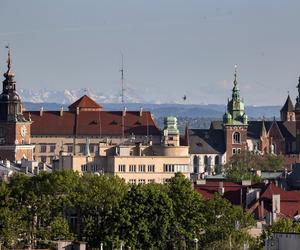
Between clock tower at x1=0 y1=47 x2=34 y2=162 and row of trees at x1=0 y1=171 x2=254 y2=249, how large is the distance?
235ft

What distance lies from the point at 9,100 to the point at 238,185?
53.3m

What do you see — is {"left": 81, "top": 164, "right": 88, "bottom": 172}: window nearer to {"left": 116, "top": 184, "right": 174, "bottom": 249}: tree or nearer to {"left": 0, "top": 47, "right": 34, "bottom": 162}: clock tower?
{"left": 0, "top": 47, "right": 34, "bottom": 162}: clock tower

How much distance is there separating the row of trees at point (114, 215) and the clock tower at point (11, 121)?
2817 inches

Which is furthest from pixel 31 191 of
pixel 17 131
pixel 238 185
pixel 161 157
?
pixel 17 131

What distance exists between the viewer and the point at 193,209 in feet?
328

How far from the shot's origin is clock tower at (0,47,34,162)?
17864cm

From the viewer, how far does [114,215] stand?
97562 mm

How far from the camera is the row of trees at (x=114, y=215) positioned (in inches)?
3720

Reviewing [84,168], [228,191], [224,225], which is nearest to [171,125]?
[84,168]

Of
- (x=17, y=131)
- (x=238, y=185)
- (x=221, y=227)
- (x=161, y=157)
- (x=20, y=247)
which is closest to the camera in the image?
(x=20, y=247)

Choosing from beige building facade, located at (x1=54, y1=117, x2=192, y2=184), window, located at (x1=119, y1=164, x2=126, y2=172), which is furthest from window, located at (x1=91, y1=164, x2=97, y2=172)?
window, located at (x1=119, y1=164, x2=126, y2=172)

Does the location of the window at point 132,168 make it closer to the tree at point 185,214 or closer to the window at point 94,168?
the window at point 94,168

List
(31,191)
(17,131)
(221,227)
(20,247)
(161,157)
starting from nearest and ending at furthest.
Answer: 1. (20,247)
2. (221,227)
3. (31,191)
4. (161,157)
5. (17,131)

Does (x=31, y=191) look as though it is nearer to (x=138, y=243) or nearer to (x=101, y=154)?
(x=138, y=243)
